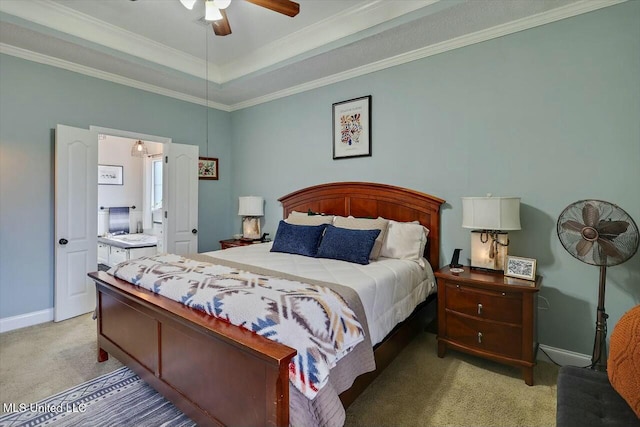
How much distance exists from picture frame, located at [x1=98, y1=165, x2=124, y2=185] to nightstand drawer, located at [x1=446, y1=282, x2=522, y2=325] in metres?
6.73

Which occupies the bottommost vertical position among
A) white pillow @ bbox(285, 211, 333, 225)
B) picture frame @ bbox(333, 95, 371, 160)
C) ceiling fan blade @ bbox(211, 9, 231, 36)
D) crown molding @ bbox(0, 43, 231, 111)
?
white pillow @ bbox(285, 211, 333, 225)

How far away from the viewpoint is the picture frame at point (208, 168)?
4.70 m

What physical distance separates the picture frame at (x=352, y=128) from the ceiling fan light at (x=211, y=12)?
1.75 metres

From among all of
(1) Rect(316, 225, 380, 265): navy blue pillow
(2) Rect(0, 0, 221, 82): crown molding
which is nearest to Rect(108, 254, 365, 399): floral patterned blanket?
(1) Rect(316, 225, 380, 265): navy blue pillow

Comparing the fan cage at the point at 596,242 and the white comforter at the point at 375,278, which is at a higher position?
the fan cage at the point at 596,242

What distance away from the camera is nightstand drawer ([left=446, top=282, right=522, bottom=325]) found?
7.33ft

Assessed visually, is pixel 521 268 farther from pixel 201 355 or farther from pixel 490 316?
pixel 201 355

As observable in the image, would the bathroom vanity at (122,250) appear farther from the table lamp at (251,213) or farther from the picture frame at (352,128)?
the picture frame at (352,128)

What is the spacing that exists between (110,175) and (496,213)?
6983 mm

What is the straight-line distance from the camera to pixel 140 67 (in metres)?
3.53

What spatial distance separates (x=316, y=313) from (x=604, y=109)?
2.57m

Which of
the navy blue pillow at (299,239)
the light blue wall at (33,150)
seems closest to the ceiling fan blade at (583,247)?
the navy blue pillow at (299,239)

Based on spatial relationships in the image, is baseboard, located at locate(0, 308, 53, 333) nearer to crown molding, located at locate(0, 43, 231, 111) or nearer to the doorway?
the doorway

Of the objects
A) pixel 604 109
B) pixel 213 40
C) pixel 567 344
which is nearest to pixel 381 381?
pixel 567 344
